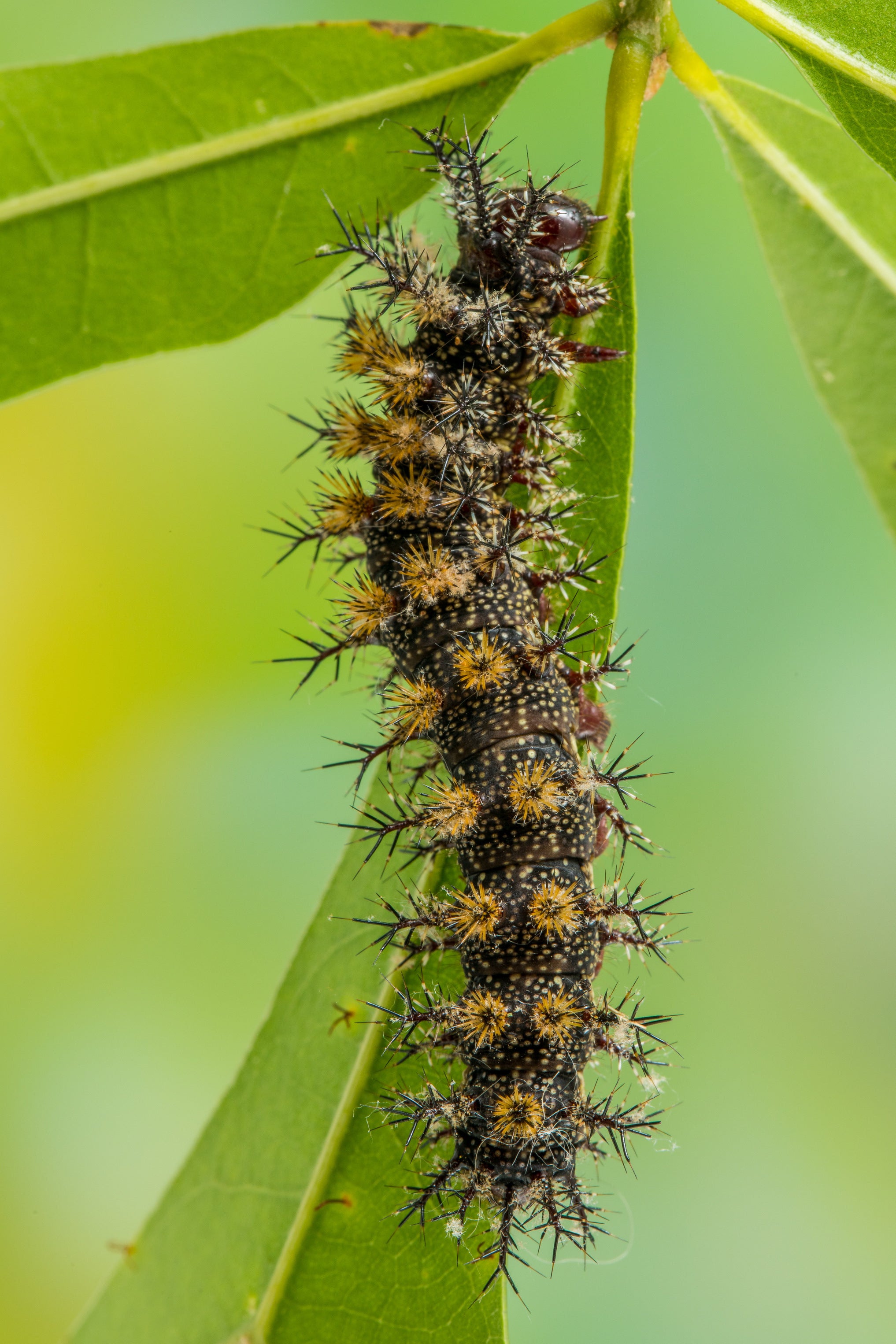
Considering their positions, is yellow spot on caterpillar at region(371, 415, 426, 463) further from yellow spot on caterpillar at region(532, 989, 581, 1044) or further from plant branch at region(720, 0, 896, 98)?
yellow spot on caterpillar at region(532, 989, 581, 1044)

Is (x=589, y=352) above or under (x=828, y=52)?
under

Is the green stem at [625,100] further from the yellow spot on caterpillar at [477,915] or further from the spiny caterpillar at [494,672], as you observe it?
the yellow spot on caterpillar at [477,915]

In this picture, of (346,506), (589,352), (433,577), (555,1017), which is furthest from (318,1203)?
(589,352)

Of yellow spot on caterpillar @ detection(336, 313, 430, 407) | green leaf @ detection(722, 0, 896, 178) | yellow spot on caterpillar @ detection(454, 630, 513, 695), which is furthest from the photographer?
yellow spot on caterpillar @ detection(336, 313, 430, 407)

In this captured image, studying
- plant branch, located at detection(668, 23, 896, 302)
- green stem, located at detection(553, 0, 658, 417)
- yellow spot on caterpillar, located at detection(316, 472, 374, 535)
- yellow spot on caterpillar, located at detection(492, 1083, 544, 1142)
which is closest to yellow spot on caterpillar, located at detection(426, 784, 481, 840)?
yellow spot on caterpillar, located at detection(492, 1083, 544, 1142)

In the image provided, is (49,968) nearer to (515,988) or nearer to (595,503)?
(515,988)

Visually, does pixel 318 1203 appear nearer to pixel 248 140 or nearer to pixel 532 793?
pixel 532 793

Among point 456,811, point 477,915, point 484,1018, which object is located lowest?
point 484,1018
